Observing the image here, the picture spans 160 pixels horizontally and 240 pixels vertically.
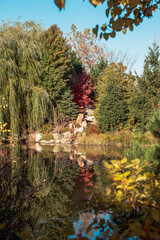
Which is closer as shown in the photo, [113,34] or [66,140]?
[113,34]

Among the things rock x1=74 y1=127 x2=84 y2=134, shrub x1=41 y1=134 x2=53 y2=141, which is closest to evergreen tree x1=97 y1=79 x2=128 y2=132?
rock x1=74 y1=127 x2=84 y2=134

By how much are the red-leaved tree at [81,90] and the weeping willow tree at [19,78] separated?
5.81 meters

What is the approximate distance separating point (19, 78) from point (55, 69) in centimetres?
464

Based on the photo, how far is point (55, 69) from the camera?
19.0 meters

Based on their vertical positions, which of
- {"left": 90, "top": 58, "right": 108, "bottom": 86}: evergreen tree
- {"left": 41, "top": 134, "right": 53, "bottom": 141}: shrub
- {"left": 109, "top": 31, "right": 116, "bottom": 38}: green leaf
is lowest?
{"left": 41, "top": 134, "right": 53, "bottom": 141}: shrub

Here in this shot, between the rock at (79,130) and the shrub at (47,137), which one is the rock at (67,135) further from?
the shrub at (47,137)

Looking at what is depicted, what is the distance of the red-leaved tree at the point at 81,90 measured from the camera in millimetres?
22328

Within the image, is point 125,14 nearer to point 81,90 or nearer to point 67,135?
Result: point 67,135

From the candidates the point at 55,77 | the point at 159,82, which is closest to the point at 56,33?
the point at 55,77

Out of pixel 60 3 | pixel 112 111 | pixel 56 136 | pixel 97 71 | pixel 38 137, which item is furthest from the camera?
pixel 97 71

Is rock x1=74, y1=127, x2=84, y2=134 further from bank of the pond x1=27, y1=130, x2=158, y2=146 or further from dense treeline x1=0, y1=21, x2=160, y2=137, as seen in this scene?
dense treeline x1=0, y1=21, x2=160, y2=137

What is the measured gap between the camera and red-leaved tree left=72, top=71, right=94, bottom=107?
22328 mm

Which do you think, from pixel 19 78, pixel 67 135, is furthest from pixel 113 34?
pixel 67 135

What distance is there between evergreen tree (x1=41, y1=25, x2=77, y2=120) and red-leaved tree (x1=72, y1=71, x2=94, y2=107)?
8.24 ft
